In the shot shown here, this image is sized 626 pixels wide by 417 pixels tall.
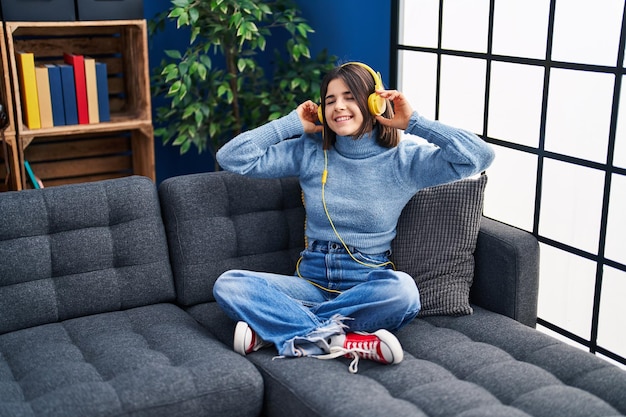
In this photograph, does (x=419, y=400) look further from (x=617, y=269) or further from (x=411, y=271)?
(x=617, y=269)

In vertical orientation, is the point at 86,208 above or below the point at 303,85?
below

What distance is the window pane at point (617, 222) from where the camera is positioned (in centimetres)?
233

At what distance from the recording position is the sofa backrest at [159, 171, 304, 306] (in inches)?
98.2

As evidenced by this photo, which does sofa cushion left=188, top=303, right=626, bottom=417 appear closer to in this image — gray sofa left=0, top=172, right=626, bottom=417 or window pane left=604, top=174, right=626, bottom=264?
gray sofa left=0, top=172, right=626, bottom=417

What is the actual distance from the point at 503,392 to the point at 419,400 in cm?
21

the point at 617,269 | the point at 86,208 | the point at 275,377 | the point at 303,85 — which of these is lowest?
the point at 275,377

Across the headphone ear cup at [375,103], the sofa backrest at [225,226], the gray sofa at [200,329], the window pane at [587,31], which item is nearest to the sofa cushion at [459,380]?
the gray sofa at [200,329]

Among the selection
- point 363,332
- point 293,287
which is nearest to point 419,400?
point 363,332

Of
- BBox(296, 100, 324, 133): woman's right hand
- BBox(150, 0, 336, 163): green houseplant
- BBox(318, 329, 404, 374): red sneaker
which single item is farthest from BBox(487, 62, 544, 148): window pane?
BBox(318, 329, 404, 374): red sneaker

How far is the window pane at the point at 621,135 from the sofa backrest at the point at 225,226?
3.38 feet

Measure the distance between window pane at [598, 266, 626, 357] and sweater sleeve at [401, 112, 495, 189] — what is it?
1.82ft

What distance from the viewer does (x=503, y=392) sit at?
1.85m

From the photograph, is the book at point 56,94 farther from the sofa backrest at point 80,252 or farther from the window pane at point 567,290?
the window pane at point 567,290

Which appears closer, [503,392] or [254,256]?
[503,392]
